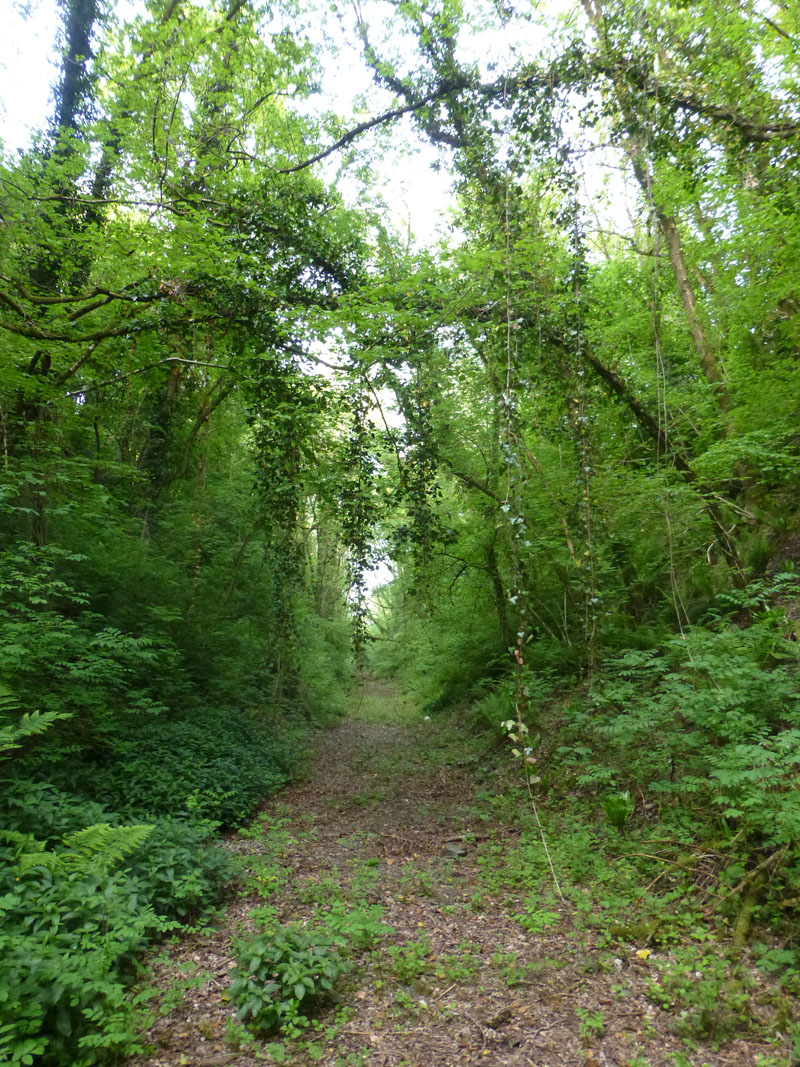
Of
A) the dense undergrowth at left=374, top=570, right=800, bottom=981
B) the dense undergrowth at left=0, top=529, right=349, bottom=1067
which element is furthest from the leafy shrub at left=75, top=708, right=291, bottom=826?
the dense undergrowth at left=374, top=570, right=800, bottom=981

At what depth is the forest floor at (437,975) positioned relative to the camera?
2.59m

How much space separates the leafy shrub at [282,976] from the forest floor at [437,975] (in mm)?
83

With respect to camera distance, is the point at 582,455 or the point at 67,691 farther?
the point at 582,455

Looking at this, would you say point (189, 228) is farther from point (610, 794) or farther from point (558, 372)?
point (610, 794)

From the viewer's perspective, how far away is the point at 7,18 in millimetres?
7520

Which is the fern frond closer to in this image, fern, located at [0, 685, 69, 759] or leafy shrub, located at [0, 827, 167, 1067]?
leafy shrub, located at [0, 827, 167, 1067]

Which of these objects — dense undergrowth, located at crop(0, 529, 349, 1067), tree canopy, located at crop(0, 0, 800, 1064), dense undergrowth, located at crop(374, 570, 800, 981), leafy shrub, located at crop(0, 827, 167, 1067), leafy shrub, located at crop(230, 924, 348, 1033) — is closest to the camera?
leafy shrub, located at crop(0, 827, 167, 1067)

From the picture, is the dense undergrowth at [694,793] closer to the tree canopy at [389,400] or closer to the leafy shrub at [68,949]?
the tree canopy at [389,400]

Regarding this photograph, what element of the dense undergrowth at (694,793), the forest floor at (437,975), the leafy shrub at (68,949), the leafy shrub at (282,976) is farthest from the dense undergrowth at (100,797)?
the dense undergrowth at (694,793)

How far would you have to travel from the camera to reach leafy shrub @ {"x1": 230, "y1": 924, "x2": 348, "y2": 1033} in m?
2.80

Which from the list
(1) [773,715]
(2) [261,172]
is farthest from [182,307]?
(1) [773,715]

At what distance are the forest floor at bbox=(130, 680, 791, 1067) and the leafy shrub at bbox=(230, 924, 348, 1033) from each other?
8 cm

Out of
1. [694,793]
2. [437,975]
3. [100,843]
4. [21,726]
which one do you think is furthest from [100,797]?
[694,793]

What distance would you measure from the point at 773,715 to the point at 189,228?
7.36 m
